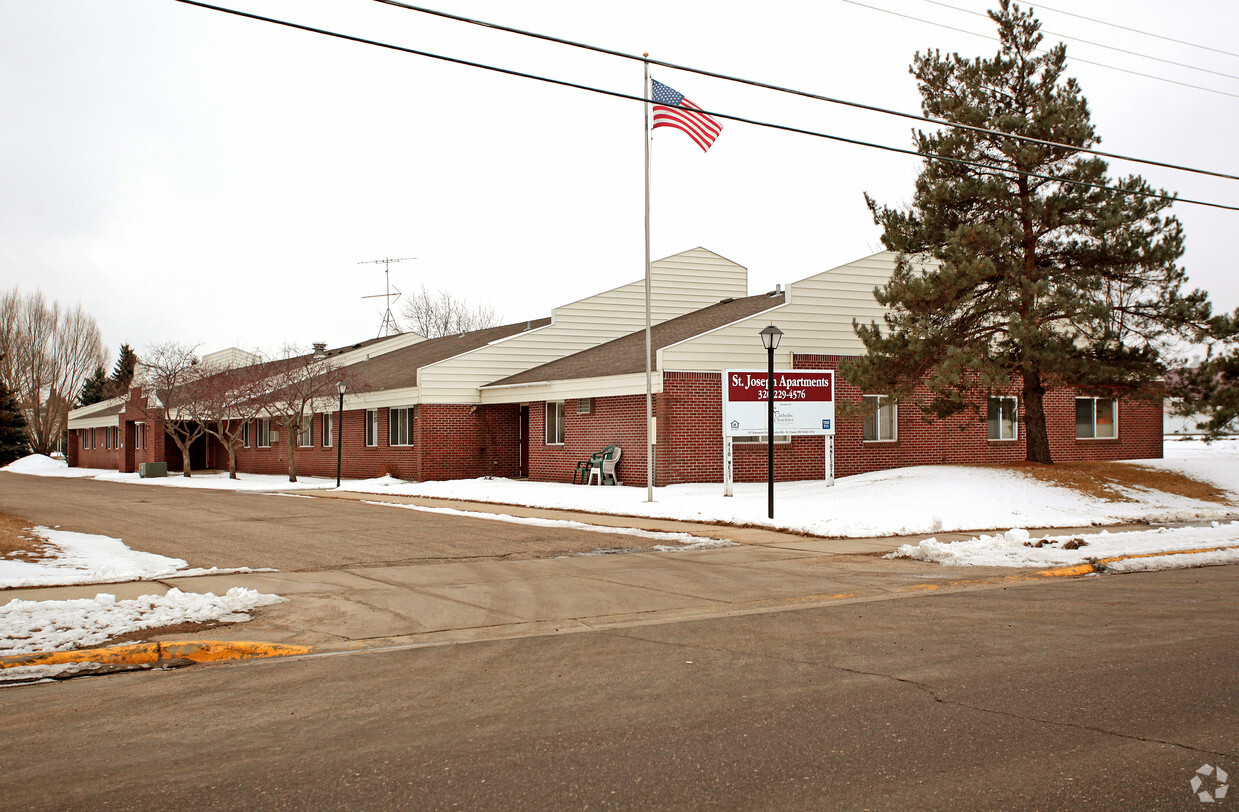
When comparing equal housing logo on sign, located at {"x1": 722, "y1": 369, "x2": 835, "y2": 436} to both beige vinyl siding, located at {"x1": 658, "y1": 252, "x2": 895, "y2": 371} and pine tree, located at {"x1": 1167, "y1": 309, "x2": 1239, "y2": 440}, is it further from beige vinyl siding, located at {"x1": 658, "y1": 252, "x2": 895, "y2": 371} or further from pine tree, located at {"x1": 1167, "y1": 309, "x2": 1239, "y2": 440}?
pine tree, located at {"x1": 1167, "y1": 309, "x2": 1239, "y2": 440}

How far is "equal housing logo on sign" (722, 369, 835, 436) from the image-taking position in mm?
21438

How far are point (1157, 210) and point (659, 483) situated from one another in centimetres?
1295

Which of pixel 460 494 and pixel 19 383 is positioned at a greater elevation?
pixel 19 383

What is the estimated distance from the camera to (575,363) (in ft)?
102

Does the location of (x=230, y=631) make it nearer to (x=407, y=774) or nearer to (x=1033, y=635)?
(x=407, y=774)

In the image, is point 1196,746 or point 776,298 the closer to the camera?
point 1196,746

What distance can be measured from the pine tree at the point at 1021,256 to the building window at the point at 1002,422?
15.2 feet

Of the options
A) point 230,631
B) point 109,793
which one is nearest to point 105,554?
point 230,631

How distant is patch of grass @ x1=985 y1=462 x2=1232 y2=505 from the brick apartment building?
207cm

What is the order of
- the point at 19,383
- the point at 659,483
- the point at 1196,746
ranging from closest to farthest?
the point at 1196,746 < the point at 659,483 < the point at 19,383

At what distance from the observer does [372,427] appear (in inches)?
1378

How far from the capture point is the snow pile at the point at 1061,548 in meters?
12.6

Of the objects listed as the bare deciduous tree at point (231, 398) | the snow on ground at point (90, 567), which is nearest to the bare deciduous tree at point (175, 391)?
the bare deciduous tree at point (231, 398)

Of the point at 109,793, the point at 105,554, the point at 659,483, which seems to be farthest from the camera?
the point at 659,483
